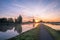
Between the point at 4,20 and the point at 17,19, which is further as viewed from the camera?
the point at 17,19

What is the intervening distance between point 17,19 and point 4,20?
30.1 metres

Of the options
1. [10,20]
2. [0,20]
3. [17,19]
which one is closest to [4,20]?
[0,20]

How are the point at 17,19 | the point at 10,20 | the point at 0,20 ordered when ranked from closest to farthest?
the point at 0,20 < the point at 10,20 < the point at 17,19

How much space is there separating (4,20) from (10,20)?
49.0 ft

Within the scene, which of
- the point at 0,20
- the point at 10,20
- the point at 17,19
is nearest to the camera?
the point at 0,20

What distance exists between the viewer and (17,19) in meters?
145

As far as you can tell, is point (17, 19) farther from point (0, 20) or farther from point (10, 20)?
point (0, 20)

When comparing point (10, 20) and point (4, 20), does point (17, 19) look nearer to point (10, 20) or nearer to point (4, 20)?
point (10, 20)

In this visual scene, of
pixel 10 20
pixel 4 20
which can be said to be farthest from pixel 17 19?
pixel 4 20

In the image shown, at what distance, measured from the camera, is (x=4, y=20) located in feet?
384

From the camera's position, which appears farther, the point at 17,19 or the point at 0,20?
the point at 17,19

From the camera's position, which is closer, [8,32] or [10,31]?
[8,32]

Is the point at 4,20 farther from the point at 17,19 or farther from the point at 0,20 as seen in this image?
the point at 17,19

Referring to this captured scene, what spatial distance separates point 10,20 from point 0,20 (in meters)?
21.7
